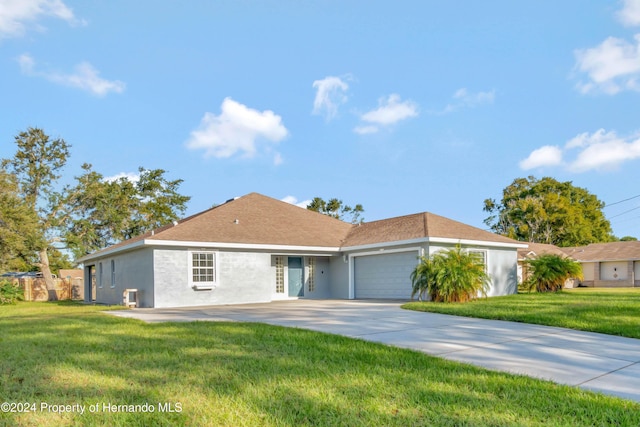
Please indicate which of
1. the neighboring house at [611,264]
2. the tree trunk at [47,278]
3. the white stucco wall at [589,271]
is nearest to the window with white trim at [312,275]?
the tree trunk at [47,278]

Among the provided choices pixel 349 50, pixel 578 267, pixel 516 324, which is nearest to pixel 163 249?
pixel 349 50

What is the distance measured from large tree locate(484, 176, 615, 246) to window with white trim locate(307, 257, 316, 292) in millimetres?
32361

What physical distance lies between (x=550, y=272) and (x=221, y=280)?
52.0 ft

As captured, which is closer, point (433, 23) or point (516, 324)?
point (516, 324)

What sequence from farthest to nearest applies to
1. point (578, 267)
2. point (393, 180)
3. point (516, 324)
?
point (393, 180), point (578, 267), point (516, 324)

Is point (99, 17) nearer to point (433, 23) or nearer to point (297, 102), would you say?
point (297, 102)

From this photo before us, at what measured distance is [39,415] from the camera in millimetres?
4039

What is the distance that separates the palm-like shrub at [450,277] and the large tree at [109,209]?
2748 centimetres

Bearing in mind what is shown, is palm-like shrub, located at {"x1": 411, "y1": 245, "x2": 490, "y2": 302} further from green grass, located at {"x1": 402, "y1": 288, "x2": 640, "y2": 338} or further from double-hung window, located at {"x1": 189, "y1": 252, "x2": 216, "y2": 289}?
double-hung window, located at {"x1": 189, "y1": 252, "x2": 216, "y2": 289}

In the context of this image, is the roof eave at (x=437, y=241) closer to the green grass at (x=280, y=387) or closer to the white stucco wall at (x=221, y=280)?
the white stucco wall at (x=221, y=280)

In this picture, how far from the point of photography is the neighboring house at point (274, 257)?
56.6 feet

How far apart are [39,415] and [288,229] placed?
17.4 m

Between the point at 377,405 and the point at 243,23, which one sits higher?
the point at 243,23

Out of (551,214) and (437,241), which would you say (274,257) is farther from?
(551,214)
